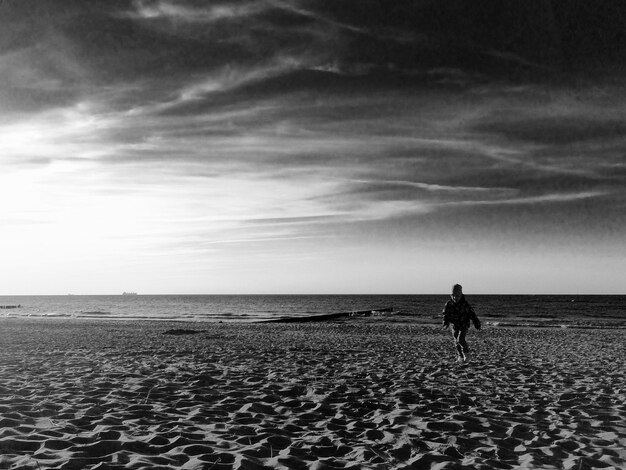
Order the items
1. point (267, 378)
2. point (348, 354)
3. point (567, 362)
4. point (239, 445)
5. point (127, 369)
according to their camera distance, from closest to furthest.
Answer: point (239, 445), point (267, 378), point (127, 369), point (567, 362), point (348, 354)

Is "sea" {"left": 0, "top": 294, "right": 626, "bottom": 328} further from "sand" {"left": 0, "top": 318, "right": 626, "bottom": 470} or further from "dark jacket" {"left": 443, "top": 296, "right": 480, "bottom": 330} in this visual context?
"sand" {"left": 0, "top": 318, "right": 626, "bottom": 470}

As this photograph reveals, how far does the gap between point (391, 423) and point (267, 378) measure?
4.08 m

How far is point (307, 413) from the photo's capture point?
7.38 m

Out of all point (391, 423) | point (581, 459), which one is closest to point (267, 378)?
point (391, 423)

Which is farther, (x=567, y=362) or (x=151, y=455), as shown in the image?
(x=567, y=362)

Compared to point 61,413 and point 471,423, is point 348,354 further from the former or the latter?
point 61,413

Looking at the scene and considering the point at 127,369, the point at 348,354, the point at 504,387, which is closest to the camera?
the point at 504,387

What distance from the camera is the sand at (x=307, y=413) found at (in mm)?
5410

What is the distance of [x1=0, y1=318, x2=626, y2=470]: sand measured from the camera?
541 cm

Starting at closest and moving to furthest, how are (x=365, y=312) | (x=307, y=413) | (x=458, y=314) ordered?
(x=307, y=413) → (x=458, y=314) → (x=365, y=312)

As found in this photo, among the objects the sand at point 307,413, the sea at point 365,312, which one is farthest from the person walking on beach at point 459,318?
the sea at point 365,312

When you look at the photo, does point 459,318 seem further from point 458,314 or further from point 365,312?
point 365,312

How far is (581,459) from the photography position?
5.39 meters

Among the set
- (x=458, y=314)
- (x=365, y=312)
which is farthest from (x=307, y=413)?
(x=365, y=312)
